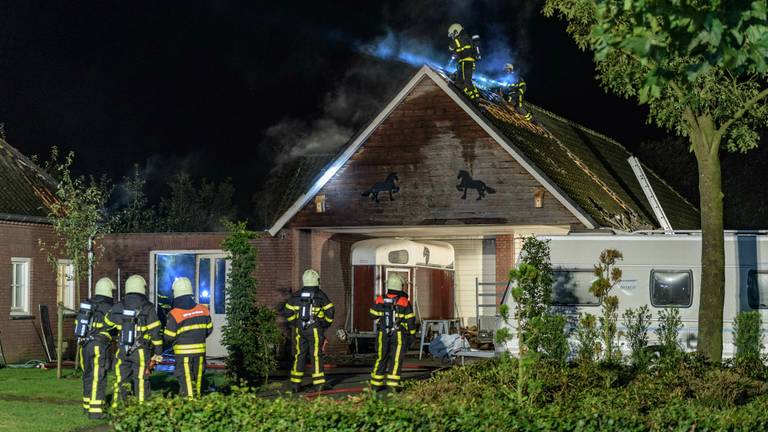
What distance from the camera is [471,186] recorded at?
2461 centimetres

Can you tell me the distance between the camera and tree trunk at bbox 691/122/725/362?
1504 cm

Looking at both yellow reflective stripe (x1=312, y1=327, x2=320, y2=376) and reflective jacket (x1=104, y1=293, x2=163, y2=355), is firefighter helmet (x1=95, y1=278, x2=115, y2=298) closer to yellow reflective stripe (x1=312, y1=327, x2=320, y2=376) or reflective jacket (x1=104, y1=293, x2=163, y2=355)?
reflective jacket (x1=104, y1=293, x2=163, y2=355)

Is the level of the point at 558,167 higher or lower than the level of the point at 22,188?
higher

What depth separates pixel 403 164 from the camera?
25.1m

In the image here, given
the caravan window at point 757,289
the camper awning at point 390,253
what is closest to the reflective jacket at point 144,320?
the caravan window at point 757,289

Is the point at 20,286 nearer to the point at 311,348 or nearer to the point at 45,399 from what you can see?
the point at 45,399

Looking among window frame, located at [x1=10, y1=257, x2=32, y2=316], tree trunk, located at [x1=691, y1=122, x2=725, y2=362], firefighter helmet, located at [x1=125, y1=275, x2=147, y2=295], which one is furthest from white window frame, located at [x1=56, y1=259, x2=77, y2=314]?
tree trunk, located at [x1=691, y1=122, x2=725, y2=362]

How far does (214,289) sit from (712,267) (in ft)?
45.7

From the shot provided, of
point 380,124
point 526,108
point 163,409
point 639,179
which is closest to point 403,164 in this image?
point 380,124

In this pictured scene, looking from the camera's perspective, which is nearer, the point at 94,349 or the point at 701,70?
the point at 701,70

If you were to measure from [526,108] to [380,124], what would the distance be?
6473 millimetres

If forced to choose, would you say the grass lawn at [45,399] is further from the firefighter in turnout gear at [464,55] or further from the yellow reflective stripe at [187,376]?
the firefighter in turnout gear at [464,55]

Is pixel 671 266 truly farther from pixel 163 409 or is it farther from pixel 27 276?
pixel 27 276

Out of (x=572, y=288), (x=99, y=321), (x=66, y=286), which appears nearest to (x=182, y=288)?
(x=99, y=321)
